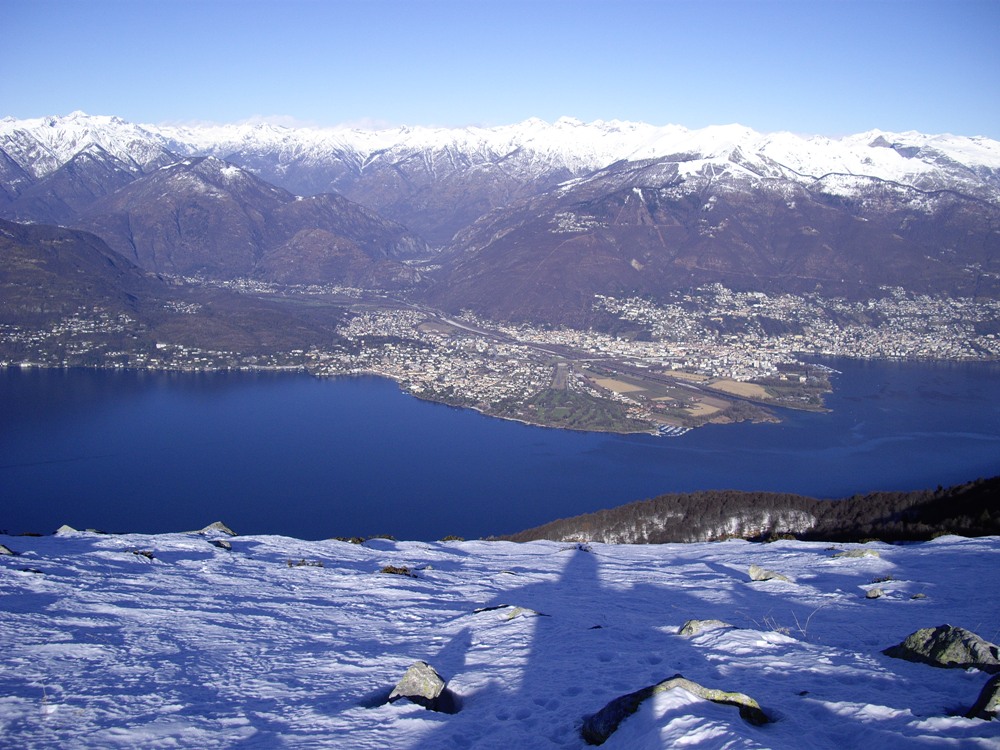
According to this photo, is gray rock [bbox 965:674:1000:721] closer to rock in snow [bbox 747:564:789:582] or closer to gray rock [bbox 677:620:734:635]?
gray rock [bbox 677:620:734:635]

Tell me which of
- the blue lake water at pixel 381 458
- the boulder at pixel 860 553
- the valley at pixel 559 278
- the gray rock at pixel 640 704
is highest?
the valley at pixel 559 278

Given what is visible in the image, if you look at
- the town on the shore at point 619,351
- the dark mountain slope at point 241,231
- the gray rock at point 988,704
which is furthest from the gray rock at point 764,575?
the dark mountain slope at point 241,231

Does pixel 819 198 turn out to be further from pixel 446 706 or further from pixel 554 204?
pixel 446 706

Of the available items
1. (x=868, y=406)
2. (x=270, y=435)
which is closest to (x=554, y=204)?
(x=868, y=406)

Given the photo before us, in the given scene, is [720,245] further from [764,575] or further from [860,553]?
[764,575]

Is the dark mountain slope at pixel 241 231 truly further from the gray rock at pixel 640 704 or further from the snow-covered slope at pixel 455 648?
the gray rock at pixel 640 704

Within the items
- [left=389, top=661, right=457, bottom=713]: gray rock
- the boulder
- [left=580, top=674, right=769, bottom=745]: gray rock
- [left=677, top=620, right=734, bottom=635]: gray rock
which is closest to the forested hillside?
the boulder
